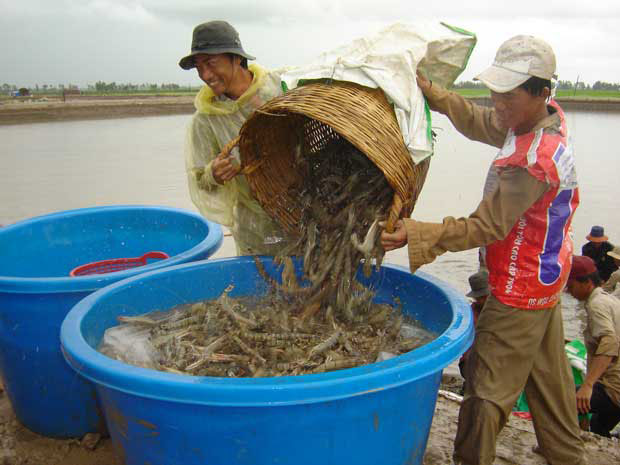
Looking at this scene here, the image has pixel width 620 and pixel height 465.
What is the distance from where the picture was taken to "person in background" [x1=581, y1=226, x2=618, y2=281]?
515 cm

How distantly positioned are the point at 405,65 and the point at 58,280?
5.98 feet

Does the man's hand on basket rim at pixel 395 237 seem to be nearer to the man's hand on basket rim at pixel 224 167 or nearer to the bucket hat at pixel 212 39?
the man's hand on basket rim at pixel 224 167

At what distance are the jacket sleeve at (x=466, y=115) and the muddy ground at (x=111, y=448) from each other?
5.16 feet

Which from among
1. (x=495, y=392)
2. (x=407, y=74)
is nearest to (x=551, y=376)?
(x=495, y=392)

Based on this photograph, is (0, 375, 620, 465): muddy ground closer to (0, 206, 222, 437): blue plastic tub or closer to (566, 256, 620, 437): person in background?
(0, 206, 222, 437): blue plastic tub

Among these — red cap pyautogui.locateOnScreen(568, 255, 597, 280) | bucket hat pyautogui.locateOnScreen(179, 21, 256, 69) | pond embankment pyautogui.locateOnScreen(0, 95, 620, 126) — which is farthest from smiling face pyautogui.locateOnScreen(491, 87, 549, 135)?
pond embankment pyautogui.locateOnScreen(0, 95, 620, 126)

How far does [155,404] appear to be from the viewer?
1.69m

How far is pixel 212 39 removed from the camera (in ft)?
9.11

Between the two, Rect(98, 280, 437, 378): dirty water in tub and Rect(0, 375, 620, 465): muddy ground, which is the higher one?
Rect(98, 280, 437, 378): dirty water in tub

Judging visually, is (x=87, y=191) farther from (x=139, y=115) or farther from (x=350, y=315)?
(x=139, y=115)

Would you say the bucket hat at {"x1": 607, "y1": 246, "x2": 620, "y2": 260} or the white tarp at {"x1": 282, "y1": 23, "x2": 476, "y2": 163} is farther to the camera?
the bucket hat at {"x1": 607, "y1": 246, "x2": 620, "y2": 260}

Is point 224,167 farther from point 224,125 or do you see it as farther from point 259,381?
point 259,381

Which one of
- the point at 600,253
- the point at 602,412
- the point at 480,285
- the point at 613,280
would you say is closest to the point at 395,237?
the point at 480,285

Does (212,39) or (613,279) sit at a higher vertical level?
(212,39)
